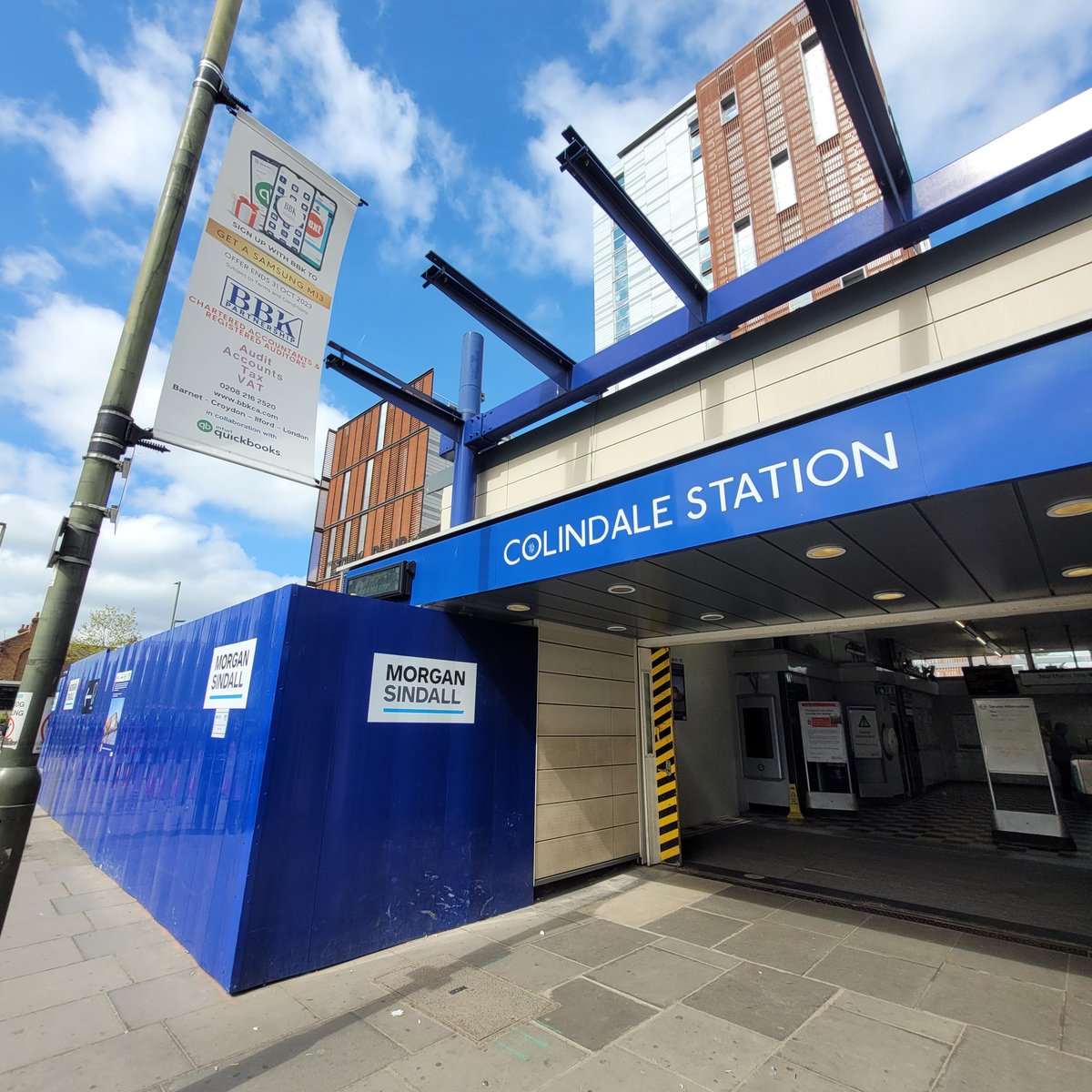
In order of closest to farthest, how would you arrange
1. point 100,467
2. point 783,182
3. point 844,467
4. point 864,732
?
1. point 100,467
2. point 844,467
3. point 864,732
4. point 783,182

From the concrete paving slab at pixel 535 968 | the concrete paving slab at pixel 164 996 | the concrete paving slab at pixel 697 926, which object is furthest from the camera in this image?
the concrete paving slab at pixel 697 926

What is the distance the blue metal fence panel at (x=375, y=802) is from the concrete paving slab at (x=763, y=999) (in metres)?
2.23

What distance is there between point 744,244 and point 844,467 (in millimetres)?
28119

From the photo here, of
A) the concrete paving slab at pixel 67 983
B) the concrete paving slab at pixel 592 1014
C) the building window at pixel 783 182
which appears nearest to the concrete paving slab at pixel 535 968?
the concrete paving slab at pixel 592 1014

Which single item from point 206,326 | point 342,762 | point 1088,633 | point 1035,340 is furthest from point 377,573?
point 1088,633

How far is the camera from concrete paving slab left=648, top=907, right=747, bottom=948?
472 centimetres

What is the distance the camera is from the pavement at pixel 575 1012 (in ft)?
9.46

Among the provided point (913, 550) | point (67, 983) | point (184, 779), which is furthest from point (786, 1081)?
point (184, 779)

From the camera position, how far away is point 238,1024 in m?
3.39

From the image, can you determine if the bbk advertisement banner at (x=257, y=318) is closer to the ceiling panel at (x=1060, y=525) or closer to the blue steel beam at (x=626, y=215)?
the blue steel beam at (x=626, y=215)

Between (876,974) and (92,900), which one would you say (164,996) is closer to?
(92,900)

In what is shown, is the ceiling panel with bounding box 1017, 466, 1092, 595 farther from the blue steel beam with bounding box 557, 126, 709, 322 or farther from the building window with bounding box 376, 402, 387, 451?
the building window with bounding box 376, 402, 387, 451

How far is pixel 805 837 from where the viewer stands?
866 centimetres

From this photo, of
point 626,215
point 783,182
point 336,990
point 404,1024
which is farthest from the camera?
point 783,182
